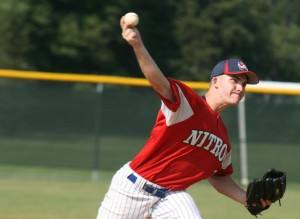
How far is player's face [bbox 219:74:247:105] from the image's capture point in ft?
14.9

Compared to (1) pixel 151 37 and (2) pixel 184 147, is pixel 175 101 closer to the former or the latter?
(2) pixel 184 147

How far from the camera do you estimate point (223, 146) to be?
469cm

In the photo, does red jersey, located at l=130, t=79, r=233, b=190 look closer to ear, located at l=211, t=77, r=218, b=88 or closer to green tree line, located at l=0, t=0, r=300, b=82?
ear, located at l=211, t=77, r=218, b=88

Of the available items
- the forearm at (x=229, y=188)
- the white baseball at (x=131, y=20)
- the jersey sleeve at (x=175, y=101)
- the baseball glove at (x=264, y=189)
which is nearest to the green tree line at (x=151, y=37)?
the forearm at (x=229, y=188)

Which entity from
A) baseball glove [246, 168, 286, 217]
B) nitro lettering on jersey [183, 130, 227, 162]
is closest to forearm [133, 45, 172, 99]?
nitro lettering on jersey [183, 130, 227, 162]

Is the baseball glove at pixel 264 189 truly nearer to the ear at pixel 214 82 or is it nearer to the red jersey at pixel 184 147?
the red jersey at pixel 184 147

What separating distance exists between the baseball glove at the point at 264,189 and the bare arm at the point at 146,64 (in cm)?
88

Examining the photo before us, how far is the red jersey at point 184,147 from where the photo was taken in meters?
4.46

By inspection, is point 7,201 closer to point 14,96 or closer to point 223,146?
point 14,96

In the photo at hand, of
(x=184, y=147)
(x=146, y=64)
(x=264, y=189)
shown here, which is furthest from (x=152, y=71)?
(x=264, y=189)

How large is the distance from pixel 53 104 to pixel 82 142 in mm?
750

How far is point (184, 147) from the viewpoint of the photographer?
454cm

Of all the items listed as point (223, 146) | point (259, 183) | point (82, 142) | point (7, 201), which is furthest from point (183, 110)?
point (82, 142)

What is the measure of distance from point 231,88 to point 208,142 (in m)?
0.34
